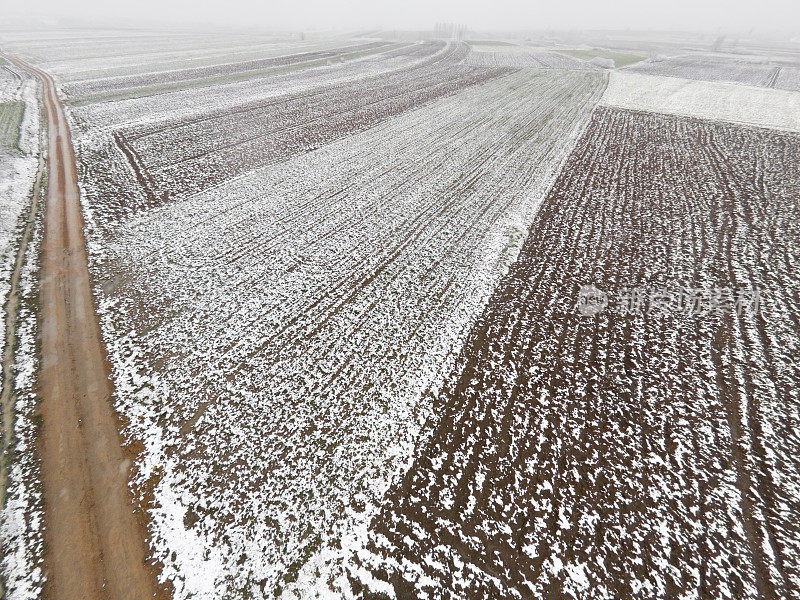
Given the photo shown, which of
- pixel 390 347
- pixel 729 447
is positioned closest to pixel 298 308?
pixel 390 347

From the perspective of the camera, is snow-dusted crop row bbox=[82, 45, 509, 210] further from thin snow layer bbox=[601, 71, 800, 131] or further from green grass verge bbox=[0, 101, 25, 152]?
thin snow layer bbox=[601, 71, 800, 131]

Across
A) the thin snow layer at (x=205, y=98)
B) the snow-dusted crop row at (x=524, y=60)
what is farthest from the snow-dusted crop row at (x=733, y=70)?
the thin snow layer at (x=205, y=98)

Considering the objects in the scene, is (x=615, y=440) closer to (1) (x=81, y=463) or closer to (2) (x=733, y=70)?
(1) (x=81, y=463)

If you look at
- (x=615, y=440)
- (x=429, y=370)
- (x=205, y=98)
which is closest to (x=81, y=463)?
(x=429, y=370)

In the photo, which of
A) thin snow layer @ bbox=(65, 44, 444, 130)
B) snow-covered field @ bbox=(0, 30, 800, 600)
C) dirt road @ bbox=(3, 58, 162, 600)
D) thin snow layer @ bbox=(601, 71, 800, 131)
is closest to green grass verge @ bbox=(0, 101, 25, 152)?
snow-covered field @ bbox=(0, 30, 800, 600)

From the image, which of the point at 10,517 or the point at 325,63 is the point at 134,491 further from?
the point at 325,63
